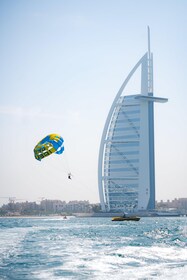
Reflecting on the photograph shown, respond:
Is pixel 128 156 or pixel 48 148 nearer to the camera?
pixel 48 148

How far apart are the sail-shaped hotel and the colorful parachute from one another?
12025 cm

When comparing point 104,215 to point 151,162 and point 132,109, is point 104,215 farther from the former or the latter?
point 132,109

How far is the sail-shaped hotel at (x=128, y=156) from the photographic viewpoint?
16950 cm

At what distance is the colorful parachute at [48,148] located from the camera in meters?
45.6

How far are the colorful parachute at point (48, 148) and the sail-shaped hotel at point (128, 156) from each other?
120 m

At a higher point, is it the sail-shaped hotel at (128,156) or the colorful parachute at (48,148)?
the sail-shaped hotel at (128,156)

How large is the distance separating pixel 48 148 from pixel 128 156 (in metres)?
125

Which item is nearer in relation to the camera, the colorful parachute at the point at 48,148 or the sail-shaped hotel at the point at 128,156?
the colorful parachute at the point at 48,148

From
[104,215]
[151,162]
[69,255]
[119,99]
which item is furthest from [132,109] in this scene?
[69,255]

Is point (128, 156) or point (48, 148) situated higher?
point (128, 156)

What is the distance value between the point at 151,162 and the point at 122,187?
1365cm

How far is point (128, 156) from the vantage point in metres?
170

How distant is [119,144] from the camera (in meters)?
170

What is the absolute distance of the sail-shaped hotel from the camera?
556 ft
